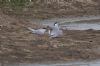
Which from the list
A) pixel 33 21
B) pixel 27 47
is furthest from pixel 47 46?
pixel 33 21

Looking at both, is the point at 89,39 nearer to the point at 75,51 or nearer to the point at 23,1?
the point at 75,51

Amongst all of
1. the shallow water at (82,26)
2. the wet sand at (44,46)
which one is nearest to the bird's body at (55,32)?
the wet sand at (44,46)

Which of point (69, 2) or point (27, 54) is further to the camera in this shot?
point (69, 2)

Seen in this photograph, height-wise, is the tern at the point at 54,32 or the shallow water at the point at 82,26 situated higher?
the tern at the point at 54,32

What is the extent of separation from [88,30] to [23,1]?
13.4 ft

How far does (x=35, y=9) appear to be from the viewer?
715 inches

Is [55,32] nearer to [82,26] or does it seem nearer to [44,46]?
[44,46]

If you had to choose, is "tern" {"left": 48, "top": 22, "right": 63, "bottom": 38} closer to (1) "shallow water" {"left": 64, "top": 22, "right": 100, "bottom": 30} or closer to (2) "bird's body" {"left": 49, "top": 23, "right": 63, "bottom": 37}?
(2) "bird's body" {"left": 49, "top": 23, "right": 63, "bottom": 37}

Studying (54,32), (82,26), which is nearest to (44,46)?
(54,32)

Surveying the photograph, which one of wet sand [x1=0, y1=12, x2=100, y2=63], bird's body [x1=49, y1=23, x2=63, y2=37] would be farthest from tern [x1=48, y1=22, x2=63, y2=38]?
wet sand [x1=0, y1=12, x2=100, y2=63]

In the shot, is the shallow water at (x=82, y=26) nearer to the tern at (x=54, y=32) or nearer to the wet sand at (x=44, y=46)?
the wet sand at (x=44, y=46)

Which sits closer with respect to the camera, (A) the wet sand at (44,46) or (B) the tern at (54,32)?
(A) the wet sand at (44,46)

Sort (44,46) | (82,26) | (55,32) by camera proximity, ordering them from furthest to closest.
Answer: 1. (82,26)
2. (55,32)
3. (44,46)

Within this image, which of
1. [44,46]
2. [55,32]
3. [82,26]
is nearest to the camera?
[44,46]
